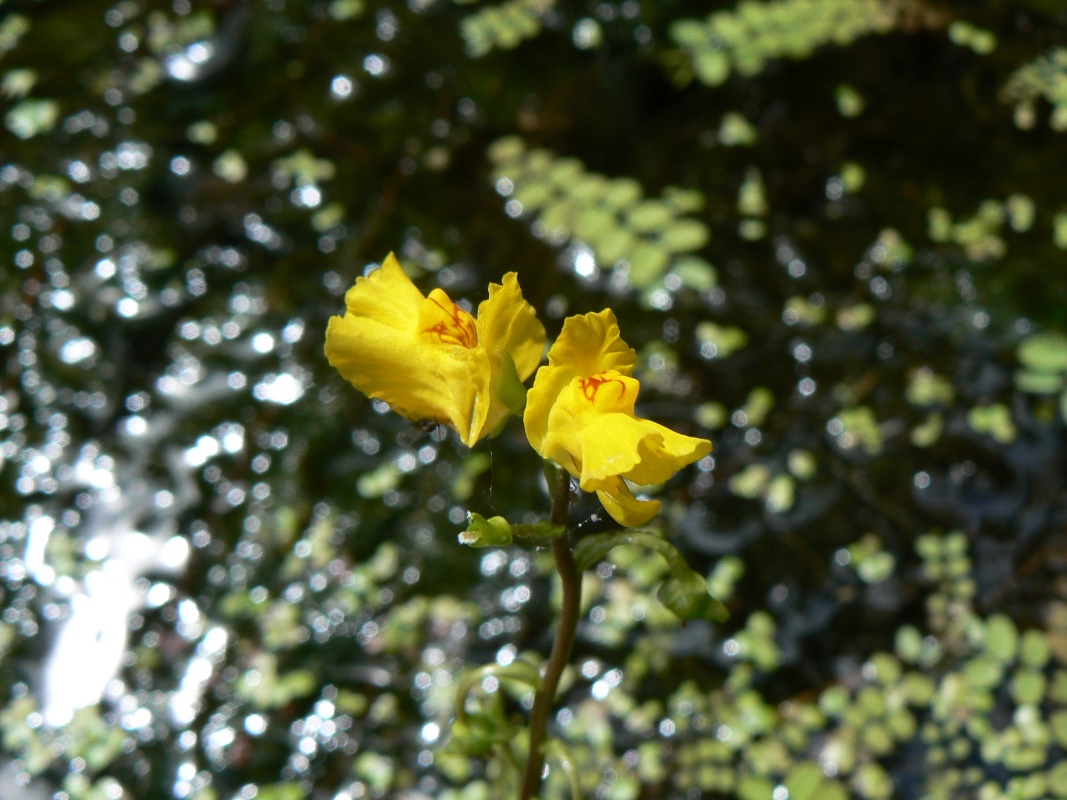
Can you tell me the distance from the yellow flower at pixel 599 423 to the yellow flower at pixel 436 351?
4 cm

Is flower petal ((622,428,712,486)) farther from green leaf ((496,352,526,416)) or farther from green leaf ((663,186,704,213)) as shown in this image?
green leaf ((663,186,704,213))

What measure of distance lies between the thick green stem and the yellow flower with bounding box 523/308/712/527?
3 cm

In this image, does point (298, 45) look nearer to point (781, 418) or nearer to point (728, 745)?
point (781, 418)

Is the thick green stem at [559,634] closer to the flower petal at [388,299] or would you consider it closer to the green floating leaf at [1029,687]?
the flower petal at [388,299]

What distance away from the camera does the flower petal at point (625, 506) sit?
669mm

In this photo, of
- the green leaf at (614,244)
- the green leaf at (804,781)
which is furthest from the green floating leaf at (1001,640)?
the green leaf at (614,244)

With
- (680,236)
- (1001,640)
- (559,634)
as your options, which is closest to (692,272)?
(680,236)

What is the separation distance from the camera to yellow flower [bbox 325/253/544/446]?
708mm

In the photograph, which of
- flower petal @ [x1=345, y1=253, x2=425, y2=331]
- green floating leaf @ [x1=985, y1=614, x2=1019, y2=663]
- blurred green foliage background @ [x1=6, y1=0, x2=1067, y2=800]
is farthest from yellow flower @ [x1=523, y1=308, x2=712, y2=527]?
green floating leaf @ [x1=985, y1=614, x2=1019, y2=663]

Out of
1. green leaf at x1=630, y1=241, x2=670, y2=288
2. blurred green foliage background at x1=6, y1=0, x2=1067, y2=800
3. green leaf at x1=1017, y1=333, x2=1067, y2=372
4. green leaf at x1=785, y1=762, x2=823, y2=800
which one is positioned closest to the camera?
green leaf at x1=785, y1=762, x2=823, y2=800

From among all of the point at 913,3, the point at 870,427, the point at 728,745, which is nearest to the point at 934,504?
the point at 870,427

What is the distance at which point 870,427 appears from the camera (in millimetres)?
1556

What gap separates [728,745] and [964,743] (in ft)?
1.02

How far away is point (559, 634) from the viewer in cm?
81
